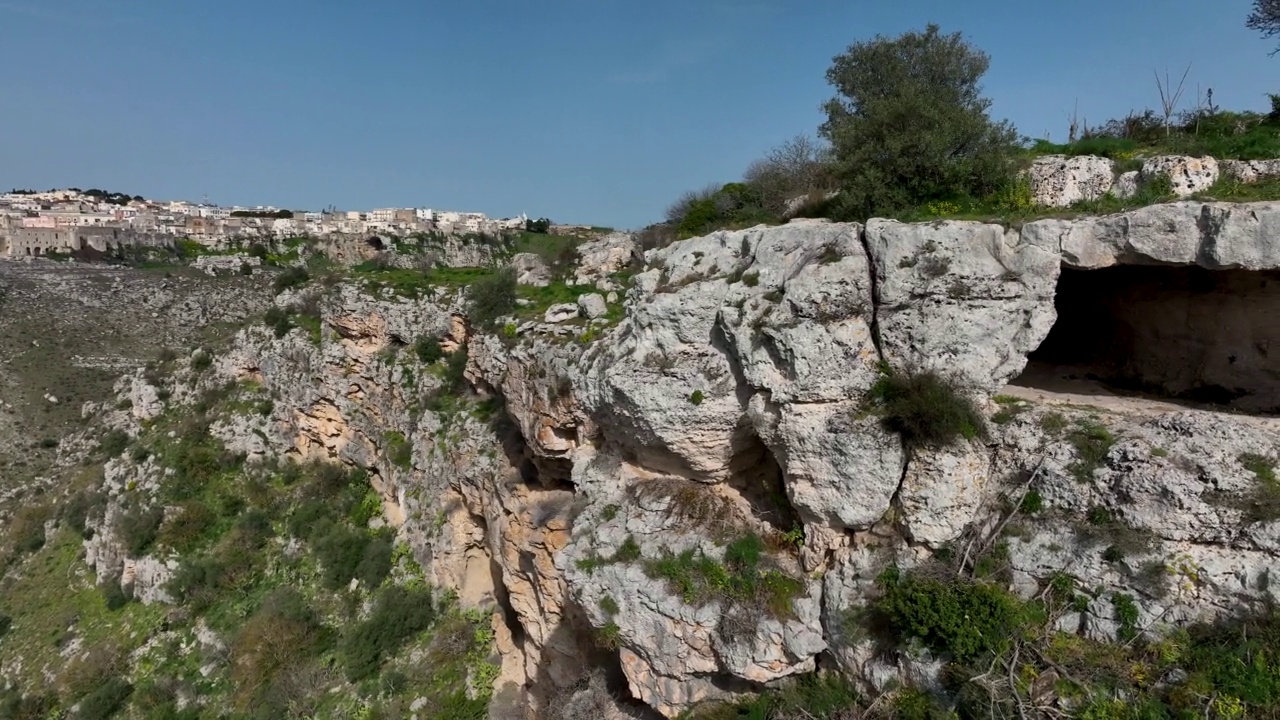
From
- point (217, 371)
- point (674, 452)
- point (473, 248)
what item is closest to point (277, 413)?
point (217, 371)

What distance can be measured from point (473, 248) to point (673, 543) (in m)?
57.5

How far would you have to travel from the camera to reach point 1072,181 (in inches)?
418

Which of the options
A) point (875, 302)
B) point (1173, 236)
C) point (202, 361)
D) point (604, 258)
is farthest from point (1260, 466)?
point (202, 361)

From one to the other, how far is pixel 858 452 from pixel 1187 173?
764 centimetres

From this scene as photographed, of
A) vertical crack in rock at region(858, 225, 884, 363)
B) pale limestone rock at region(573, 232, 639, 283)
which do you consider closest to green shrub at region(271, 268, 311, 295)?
pale limestone rock at region(573, 232, 639, 283)

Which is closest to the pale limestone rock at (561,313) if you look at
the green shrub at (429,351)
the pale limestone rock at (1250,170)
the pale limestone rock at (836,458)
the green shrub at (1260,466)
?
the green shrub at (429,351)

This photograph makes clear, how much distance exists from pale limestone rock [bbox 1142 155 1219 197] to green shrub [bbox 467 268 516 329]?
48.8 feet

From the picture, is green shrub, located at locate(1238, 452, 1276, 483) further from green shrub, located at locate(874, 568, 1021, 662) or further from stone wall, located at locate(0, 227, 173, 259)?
stone wall, located at locate(0, 227, 173, 259)

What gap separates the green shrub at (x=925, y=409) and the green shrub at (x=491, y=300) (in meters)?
11.3

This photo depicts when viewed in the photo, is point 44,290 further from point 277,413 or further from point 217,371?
point 277,413

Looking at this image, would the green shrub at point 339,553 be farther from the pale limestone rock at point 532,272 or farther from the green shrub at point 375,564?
the pale limestone rock at point 532,272

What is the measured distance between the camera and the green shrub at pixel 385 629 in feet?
50.4

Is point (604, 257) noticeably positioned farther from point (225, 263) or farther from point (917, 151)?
point (225, 263)

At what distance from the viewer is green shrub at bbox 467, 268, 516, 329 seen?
676 inches
